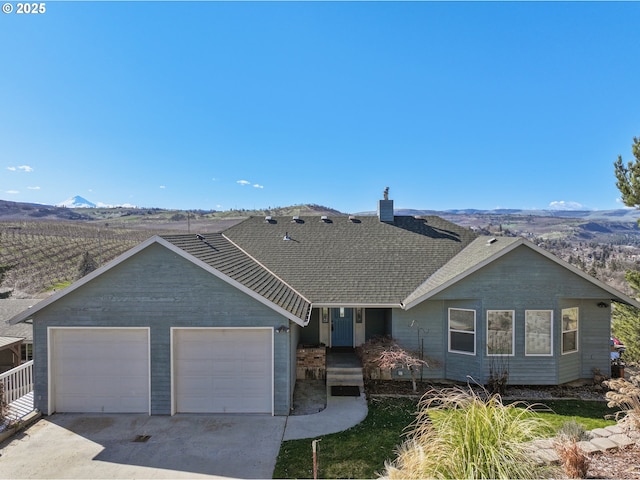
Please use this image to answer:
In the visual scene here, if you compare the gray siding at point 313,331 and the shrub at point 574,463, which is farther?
the gray siding at point 313,331

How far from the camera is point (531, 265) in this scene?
11.2 meters

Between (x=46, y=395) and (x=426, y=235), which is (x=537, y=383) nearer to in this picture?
(x=426, y=235)

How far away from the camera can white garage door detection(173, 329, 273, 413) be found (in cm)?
959

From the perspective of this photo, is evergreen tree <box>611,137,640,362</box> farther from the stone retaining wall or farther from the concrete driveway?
the concrete driveway

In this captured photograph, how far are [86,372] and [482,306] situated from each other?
1158 centimetres

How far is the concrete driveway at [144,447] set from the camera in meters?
7.02

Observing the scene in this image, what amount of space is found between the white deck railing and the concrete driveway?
171 centimetres

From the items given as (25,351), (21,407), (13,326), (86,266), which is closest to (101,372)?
(21,407)

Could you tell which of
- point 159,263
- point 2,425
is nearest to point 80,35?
point 159,263

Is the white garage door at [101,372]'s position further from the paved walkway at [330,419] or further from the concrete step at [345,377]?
the concrete step at [345,377]

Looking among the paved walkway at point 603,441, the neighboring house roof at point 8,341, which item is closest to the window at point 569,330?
the paved walkway at point 603,441

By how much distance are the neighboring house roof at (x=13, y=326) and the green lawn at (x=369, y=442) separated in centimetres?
1084

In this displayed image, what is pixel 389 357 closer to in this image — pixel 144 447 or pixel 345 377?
pixel 345 377

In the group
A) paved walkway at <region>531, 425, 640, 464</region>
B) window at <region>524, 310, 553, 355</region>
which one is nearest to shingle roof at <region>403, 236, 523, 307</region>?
window at <region>524, 310, 553, 355</region>
